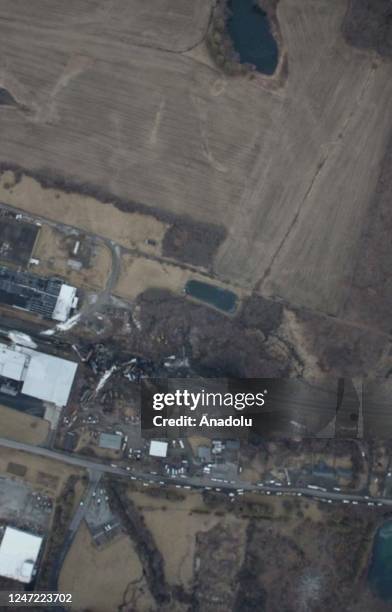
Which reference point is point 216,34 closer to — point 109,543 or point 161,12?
point 161,12

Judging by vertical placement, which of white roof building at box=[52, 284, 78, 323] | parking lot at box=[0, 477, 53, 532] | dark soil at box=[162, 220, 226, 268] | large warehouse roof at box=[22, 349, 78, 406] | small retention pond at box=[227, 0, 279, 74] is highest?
small retention pond at box=[227, 0, 279, 74]

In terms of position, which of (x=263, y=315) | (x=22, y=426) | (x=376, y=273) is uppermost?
(x=376, y=273)

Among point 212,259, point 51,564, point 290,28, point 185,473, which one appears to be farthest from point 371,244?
point 51,564

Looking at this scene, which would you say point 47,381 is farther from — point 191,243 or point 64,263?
point 191,243

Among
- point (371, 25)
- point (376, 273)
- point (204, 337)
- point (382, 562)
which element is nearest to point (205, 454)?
Result: point (204, 337)

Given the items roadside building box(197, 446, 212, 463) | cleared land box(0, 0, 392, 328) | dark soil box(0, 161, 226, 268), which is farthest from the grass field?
roadside building box(197, 446, 212, 463)

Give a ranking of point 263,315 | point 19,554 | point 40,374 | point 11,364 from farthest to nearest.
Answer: point 263,315, point 40,374, point 11,364, point 19,554

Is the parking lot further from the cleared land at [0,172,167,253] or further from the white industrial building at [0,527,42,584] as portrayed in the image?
the cleared land at [0,172,167,253]
